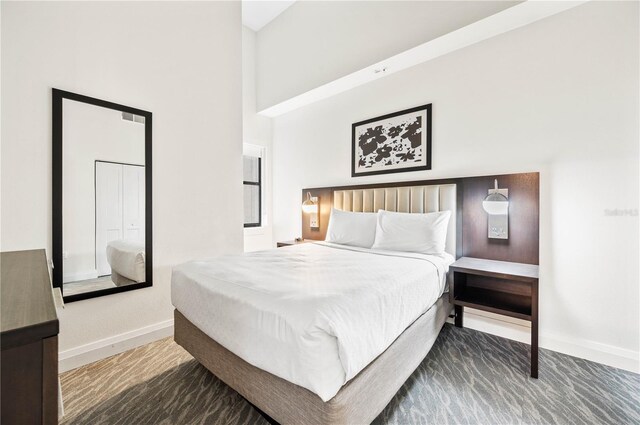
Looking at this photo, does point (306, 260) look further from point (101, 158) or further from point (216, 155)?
point (101, 158)

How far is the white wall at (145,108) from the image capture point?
77.3 inches

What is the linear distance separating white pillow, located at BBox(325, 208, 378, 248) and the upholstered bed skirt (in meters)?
1.26

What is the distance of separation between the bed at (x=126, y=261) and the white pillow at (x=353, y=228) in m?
1.95

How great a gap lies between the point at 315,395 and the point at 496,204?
230 centimetres

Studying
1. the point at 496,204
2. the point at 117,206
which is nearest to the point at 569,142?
the point at 496,204

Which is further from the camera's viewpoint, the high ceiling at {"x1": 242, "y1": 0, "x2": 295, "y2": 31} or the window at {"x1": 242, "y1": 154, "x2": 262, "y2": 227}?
the window at {"x1": 242, "y1": 154, "x2": 262, "y2": 227}

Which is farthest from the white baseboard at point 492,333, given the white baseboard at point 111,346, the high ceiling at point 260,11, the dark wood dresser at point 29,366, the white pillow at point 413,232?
the high ceiling at point 260,11

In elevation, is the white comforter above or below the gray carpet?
above

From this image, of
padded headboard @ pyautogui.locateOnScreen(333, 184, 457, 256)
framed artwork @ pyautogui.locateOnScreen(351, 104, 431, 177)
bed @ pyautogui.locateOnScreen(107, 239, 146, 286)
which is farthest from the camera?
framed artwork @ pyautogui.locateOnScreen(351, 104, 431, 177)

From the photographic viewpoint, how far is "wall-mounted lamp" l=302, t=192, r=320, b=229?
4133 millimetres

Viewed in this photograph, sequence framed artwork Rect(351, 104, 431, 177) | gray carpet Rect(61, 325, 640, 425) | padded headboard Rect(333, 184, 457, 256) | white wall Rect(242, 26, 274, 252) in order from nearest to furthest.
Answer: gray carpet Rect(61, 325, 640, 425), padded headboard Rect(333, 184, 457, 256), framed artwork Rect(351, 104, 431, 177), white wall Rect(242, 26, 274, 252)

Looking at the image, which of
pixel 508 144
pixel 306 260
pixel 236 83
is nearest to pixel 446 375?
pixel 306 260

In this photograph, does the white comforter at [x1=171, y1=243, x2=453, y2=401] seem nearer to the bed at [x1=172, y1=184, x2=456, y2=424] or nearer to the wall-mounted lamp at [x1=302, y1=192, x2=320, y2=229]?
the bed at [x1=172, y1=184, x2=456, y2=424]

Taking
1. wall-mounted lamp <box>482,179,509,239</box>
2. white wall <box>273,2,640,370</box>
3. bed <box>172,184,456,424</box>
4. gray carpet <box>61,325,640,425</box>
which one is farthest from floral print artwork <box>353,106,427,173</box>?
gray carpet <box>61,325,640,425</box>
